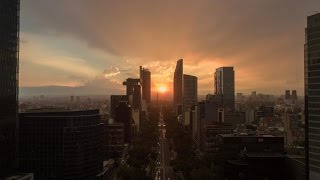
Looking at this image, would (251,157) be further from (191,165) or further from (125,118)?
(125,118)

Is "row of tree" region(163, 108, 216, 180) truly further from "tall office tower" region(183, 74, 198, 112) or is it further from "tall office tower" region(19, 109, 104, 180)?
"tall office tower" region(183, 74, 198, 112)

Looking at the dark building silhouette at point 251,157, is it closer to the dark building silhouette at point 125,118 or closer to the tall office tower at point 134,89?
the dark building silhouette at point 125,118

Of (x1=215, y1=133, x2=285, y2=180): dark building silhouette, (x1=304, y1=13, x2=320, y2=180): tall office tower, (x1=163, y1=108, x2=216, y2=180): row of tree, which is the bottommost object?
(x1=163, y1=108, x2=216, y2=180): row of tree

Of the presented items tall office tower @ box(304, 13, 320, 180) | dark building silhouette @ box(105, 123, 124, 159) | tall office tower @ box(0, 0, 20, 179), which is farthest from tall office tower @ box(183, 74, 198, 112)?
tall office tower @ box(0, 0, 20, 179)

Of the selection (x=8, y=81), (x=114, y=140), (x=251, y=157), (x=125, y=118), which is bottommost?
(x=114, y=140)

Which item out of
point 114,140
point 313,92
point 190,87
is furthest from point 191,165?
point 190,87

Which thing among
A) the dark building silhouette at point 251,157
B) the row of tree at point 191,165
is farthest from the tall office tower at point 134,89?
the dark building silhouette at point 251,157

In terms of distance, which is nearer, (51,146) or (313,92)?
(313,92)

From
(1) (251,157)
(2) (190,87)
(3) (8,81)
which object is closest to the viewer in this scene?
(3) (8,81)
